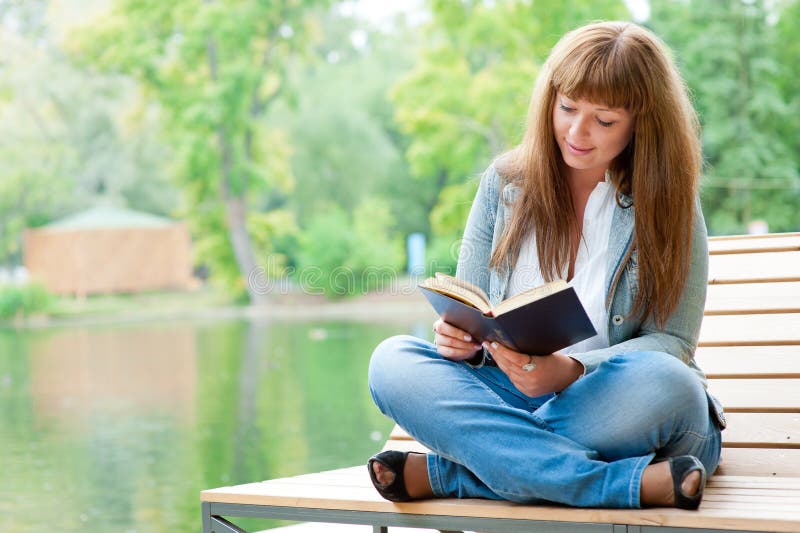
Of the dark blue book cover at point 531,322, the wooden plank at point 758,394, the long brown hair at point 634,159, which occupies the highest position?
the long brown hair at point 634,159

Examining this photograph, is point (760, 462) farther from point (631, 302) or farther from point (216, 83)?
point (216, 83)

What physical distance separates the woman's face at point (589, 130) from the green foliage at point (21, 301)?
14072 millimetres

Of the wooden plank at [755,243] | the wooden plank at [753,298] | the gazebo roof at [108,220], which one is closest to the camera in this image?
the wooden plank at [753,298]

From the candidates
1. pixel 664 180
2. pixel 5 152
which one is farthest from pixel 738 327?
pixel 5 152

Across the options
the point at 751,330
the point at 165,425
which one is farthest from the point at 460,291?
the point at 165,425

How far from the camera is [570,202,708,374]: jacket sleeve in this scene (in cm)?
138

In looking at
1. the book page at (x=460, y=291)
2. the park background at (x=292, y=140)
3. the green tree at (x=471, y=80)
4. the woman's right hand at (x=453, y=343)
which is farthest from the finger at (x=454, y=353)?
the green tree at (x=471, y=80)

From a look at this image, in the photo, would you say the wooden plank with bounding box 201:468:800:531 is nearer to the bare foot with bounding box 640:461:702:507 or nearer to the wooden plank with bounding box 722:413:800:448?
the bare foot with bounding box 640:461:702:507

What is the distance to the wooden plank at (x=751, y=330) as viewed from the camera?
75.3 inches

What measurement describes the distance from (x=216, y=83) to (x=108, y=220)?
289 cm

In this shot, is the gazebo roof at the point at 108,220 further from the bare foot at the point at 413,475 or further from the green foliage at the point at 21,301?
the bare foot at the point at 413,475

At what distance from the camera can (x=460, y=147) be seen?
1593 centimetres

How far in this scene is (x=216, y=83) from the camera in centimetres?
1623

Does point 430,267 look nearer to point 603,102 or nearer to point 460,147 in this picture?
point 460,147
